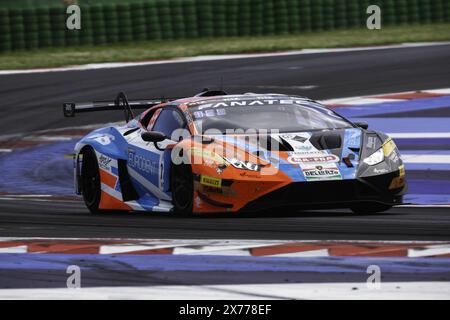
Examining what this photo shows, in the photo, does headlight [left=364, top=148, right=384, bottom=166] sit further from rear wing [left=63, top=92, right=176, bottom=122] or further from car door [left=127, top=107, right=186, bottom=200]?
rear wing [left=63, top=92, right=176, bottom=122]

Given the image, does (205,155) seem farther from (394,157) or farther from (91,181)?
(91,181)

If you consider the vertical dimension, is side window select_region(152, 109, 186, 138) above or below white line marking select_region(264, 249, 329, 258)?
above

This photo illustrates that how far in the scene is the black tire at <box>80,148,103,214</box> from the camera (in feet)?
40.3

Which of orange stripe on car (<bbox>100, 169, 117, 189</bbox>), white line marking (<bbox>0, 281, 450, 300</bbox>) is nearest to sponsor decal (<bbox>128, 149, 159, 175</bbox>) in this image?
orange stripe on car (<bbox>100, 169, 117, 189</bbox>)

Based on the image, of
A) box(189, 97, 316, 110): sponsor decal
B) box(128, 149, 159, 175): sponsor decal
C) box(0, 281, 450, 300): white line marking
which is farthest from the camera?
box(189, 97, 316, 110): sponsor decal

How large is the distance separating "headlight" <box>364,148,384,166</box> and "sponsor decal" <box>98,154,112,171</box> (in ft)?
9.37

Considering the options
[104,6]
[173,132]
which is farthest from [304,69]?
[173,132]

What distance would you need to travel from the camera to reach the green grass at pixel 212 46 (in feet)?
81.0

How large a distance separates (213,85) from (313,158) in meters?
11.2

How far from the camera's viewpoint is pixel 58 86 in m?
21.7

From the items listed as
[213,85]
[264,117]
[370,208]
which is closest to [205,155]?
[264,117]

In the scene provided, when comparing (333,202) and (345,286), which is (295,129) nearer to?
(333,202)

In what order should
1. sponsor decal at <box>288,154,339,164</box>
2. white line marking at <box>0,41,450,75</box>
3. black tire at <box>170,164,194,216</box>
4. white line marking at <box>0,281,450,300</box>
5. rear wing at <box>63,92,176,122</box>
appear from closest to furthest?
white line marking at <box>0,281,450,300</box> < sponsor decal at <box>288,154,339,164</box> < black tire at <box>170,164,194,216</box> < rear wing at <box>63,92,176,122</box> < white line marking at <box>0,41,450,75</box>

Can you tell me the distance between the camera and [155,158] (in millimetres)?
10984
